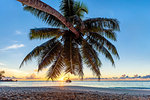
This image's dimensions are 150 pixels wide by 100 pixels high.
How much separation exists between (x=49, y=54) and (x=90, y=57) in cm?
270

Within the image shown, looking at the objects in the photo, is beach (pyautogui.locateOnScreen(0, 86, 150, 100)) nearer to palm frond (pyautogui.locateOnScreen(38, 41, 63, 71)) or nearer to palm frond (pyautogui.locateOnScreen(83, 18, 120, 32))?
palm frond (pyautogui.locateOnScreen(38, 41, 63, 71))

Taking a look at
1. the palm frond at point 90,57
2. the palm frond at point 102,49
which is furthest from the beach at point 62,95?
the palm frond at point 102,49

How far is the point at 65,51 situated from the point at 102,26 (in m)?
2.93

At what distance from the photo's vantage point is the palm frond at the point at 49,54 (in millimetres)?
9312

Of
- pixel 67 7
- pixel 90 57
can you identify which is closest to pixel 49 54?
pixel 90 57

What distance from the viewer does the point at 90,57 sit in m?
9.20

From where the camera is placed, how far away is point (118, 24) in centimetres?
810

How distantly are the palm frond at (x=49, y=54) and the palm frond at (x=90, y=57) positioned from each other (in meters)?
1.68

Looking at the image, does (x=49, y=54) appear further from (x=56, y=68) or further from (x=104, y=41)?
(x=104, y=41)

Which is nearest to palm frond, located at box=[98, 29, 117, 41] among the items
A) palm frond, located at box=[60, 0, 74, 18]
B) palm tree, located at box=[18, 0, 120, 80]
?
palm tree, located at box=[18, 0, 120, 80]

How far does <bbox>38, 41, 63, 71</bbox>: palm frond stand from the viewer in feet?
30.6

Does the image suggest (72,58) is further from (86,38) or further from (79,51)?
(86,38)

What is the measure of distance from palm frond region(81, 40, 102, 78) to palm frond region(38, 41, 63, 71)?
168 cm

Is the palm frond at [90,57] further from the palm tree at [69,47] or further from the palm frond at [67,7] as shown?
the palm frond at [67,7]
